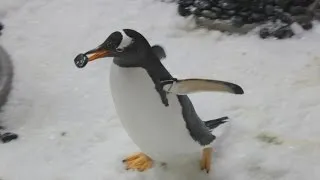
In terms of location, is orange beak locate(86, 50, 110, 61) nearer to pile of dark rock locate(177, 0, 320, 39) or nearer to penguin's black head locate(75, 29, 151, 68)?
penguin's black head locate(75, 29, 151, 68)

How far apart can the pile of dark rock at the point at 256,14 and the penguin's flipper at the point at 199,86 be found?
1.88 feet

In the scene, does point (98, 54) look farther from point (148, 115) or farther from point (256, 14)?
point (256, 14)

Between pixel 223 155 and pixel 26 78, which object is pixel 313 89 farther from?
pixel 26 78

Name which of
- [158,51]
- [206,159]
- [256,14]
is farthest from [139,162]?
[256,14]

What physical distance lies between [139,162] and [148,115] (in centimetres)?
18

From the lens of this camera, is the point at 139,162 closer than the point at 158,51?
No

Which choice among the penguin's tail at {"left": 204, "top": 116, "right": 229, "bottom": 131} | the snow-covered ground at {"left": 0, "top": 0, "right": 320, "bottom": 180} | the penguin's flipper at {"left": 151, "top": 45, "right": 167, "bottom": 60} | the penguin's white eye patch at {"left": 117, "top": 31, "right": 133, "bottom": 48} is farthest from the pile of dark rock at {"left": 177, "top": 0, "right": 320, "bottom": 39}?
the penguin's white eye patch at {"left": 117, "top": 31, "right": 133, "bottom": 48}

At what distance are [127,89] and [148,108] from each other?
0.05m

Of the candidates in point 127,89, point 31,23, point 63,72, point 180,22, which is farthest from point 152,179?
point 31,23

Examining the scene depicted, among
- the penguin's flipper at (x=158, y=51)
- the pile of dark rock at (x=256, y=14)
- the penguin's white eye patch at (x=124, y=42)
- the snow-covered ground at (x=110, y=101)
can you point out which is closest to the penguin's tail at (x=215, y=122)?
the snow-covered ground at (x=110, y=101)

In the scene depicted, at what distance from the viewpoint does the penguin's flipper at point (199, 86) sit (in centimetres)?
104

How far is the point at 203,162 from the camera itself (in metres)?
1.22

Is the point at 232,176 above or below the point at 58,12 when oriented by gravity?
below

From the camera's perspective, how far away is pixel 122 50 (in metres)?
1.03
